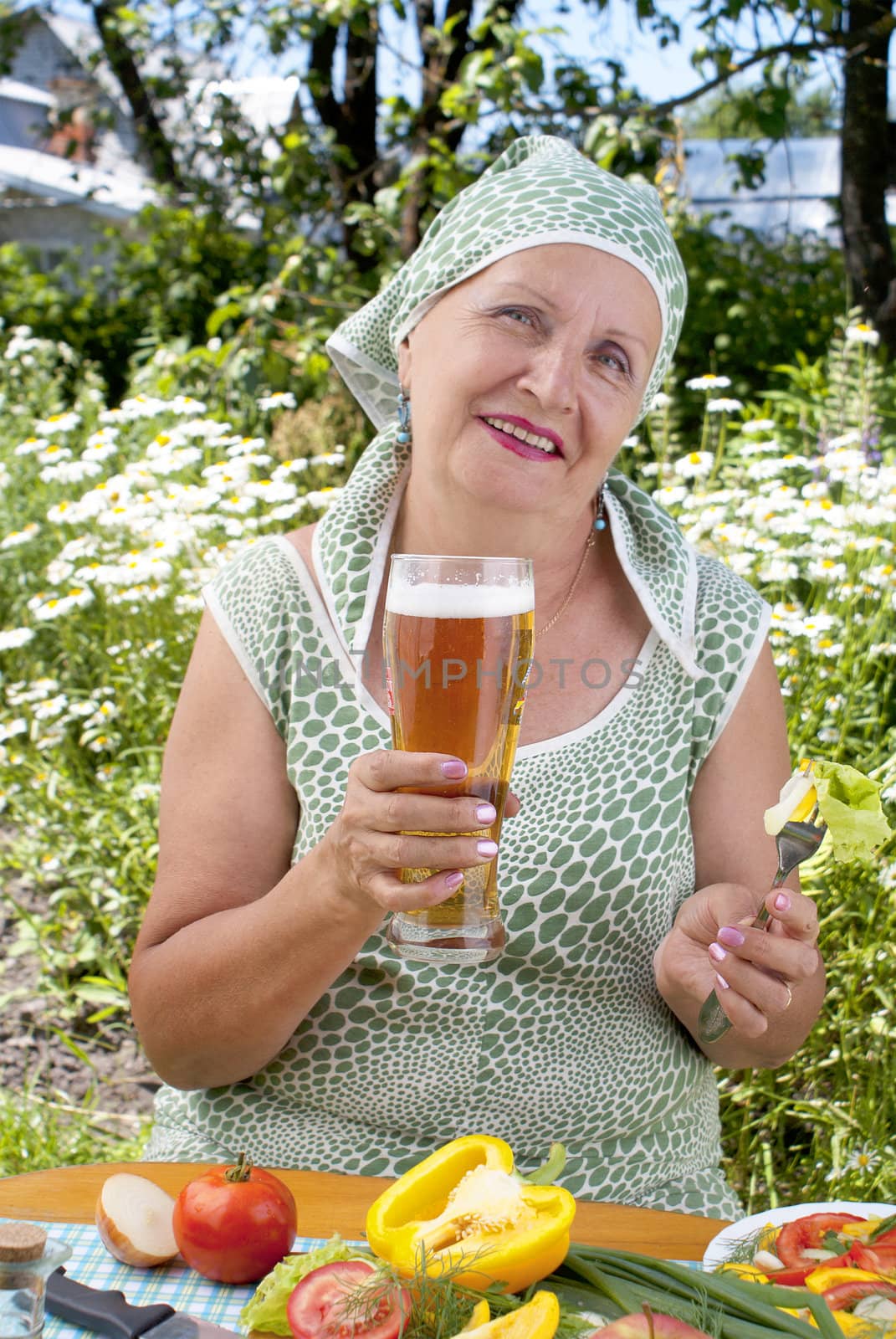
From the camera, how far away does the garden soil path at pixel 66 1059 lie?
3254mm

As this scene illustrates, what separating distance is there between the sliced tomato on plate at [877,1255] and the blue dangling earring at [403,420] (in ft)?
4.46

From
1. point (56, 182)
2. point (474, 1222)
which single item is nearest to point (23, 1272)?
point (474, 1222)

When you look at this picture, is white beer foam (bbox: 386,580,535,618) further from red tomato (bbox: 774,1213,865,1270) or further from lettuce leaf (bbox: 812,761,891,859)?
red tomato (bbox: 774,1213,865,1270)

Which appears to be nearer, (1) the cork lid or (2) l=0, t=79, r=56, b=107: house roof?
(1) the cork lid

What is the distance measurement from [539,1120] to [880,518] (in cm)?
209

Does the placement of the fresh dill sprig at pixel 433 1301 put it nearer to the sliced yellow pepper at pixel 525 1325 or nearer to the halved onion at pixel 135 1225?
the sliced yellow pepper at pixel 525 1325

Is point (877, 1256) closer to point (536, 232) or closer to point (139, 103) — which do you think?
point (536, 232)

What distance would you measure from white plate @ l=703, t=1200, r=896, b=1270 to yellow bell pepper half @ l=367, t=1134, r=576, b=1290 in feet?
0.73

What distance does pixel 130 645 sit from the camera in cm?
397

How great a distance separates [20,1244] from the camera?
92cm

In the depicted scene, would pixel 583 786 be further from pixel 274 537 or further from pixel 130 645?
pixel 130 645

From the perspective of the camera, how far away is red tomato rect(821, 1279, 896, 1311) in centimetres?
109

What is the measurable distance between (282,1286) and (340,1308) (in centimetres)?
10

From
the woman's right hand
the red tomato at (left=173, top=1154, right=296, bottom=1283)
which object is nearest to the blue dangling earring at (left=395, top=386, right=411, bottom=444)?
the woman's right hand
